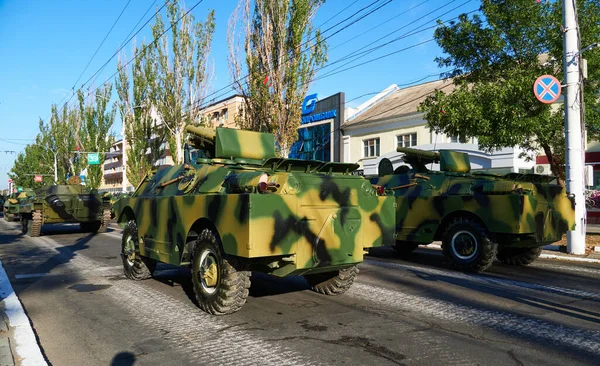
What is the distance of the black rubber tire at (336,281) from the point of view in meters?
6.85

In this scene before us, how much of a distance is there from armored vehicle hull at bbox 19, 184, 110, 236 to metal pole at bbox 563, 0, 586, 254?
14481mm

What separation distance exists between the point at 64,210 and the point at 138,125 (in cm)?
1915

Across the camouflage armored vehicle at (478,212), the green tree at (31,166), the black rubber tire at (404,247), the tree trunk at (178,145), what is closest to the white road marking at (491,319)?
the camouflage armored vehicle at (478,212)

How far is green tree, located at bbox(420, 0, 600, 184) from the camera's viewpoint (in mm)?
12008

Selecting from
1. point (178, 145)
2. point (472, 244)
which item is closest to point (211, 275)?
point (472, 244)

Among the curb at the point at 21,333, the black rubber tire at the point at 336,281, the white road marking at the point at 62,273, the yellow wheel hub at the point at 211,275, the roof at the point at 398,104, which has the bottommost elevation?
the curb at the point at 21,333

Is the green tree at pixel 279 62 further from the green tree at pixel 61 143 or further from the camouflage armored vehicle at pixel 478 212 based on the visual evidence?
the green tree at pixel 61 143

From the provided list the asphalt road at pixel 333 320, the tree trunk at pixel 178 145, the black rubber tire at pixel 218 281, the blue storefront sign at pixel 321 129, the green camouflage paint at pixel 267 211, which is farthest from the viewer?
the blue storefront sign at pixel 321 129

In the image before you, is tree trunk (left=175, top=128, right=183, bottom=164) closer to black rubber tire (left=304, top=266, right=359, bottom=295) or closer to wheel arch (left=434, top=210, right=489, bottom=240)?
wheel arch (left=434, top=210, right=489, bottom=240)

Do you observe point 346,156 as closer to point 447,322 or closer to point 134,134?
point 134,134

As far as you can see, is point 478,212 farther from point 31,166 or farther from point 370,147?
point 31,166

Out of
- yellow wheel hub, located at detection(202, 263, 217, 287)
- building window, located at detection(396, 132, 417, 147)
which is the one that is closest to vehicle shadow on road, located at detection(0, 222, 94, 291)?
yellow wheel hub, located at detection(202, 263, 217, 287)

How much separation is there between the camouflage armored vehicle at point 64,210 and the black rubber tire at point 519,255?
526 inches

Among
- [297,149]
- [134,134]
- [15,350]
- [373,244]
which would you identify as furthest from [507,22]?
[134,134]
